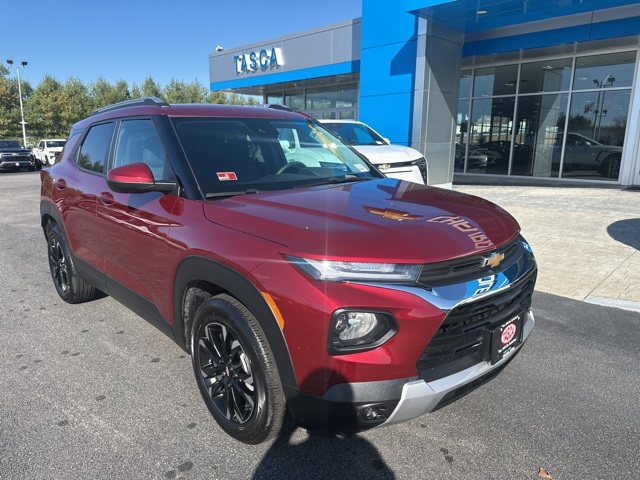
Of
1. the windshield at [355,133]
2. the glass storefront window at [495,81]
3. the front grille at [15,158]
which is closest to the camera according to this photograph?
the windshield at [355,133]

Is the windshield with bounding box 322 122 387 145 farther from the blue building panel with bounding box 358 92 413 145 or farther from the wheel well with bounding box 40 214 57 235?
the wheel well with bounding box 40 214 57 235

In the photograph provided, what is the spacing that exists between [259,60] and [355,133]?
1149 cm

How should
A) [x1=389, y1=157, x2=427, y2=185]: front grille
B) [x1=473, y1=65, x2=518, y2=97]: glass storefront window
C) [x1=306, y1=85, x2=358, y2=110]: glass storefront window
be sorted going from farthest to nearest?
[x1=306, y1=85, x2=358, y2=110]: glass storefront window < [x1=473, y1=65, x2=518, y2=97]: glass storefront window < [x1=389, y1=157, x2=427, y2=185]: front grille

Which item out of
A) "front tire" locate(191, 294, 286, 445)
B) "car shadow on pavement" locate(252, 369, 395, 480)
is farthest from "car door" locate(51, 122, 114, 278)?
"car shadow on pavement" locate(252, 369, 395, 480)

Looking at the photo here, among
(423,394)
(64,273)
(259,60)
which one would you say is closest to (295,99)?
(259,60)

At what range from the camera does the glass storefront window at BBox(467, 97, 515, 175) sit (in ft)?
50.6

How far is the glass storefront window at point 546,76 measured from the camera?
45.7 feet

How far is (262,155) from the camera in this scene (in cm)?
331

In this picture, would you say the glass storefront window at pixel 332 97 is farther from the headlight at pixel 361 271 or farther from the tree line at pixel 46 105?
the tree line at pixel 46 105

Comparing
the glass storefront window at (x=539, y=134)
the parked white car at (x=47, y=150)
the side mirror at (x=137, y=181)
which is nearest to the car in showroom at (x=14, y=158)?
the parked white car at (x=47, y=150)

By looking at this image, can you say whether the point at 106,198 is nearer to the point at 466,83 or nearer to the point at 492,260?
the point at 492,260

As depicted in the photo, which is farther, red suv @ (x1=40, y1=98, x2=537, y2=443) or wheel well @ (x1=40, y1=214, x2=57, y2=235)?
wheel well @ (x1=40, y1=214, x2=57, y2=235)

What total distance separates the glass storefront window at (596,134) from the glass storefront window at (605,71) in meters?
0.23

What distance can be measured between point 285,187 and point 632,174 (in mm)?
13173
